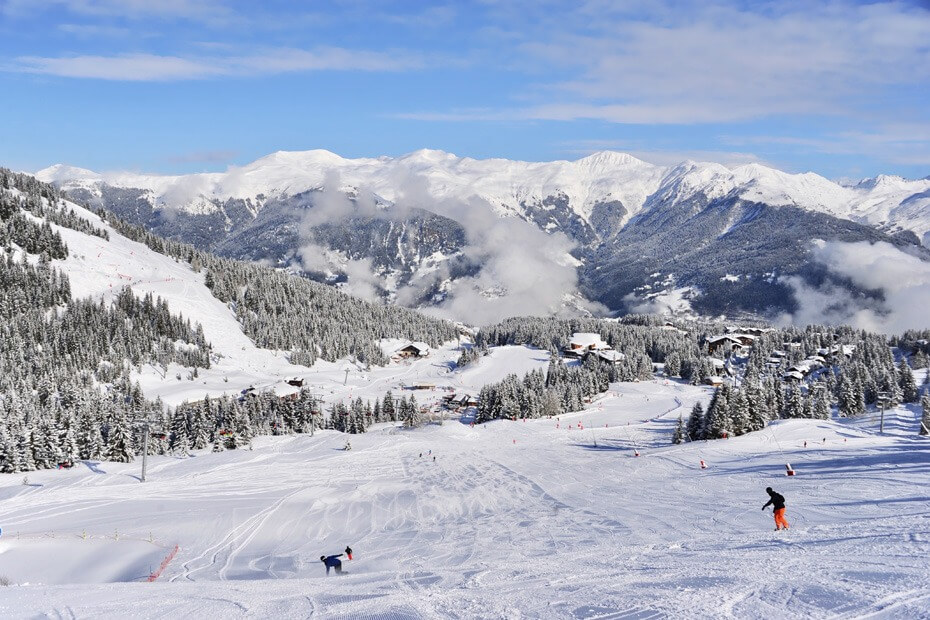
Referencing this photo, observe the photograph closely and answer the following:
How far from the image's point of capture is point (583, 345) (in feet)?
534

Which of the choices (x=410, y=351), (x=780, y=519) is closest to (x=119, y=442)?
(x=780, y=519)

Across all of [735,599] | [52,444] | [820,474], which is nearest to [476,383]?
[52,444]

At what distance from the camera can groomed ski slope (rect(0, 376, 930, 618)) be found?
52.1ft

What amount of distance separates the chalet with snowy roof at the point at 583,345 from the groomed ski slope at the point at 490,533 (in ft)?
319

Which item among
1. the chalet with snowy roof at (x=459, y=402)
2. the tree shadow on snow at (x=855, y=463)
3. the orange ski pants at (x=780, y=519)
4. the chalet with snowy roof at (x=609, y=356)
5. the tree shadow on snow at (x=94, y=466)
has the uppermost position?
the chalet with snowy roof at (x=609, y=356)

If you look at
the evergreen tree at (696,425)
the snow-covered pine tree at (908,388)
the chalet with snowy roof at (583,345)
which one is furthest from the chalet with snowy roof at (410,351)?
the evergreen tree at (696,425)

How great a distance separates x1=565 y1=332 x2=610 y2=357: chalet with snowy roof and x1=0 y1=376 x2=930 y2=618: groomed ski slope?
9710cm

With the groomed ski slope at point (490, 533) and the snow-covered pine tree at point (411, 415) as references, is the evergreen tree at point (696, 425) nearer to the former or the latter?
the groomed ski slope at point (490, 533)

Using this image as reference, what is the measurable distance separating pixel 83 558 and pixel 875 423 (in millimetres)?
83075

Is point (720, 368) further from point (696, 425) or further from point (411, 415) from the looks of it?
point (696, 425)

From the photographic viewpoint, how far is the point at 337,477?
165 feet

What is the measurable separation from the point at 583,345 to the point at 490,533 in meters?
138

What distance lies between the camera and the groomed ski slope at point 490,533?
15.9m

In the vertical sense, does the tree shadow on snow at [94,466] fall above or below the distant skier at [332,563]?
below
